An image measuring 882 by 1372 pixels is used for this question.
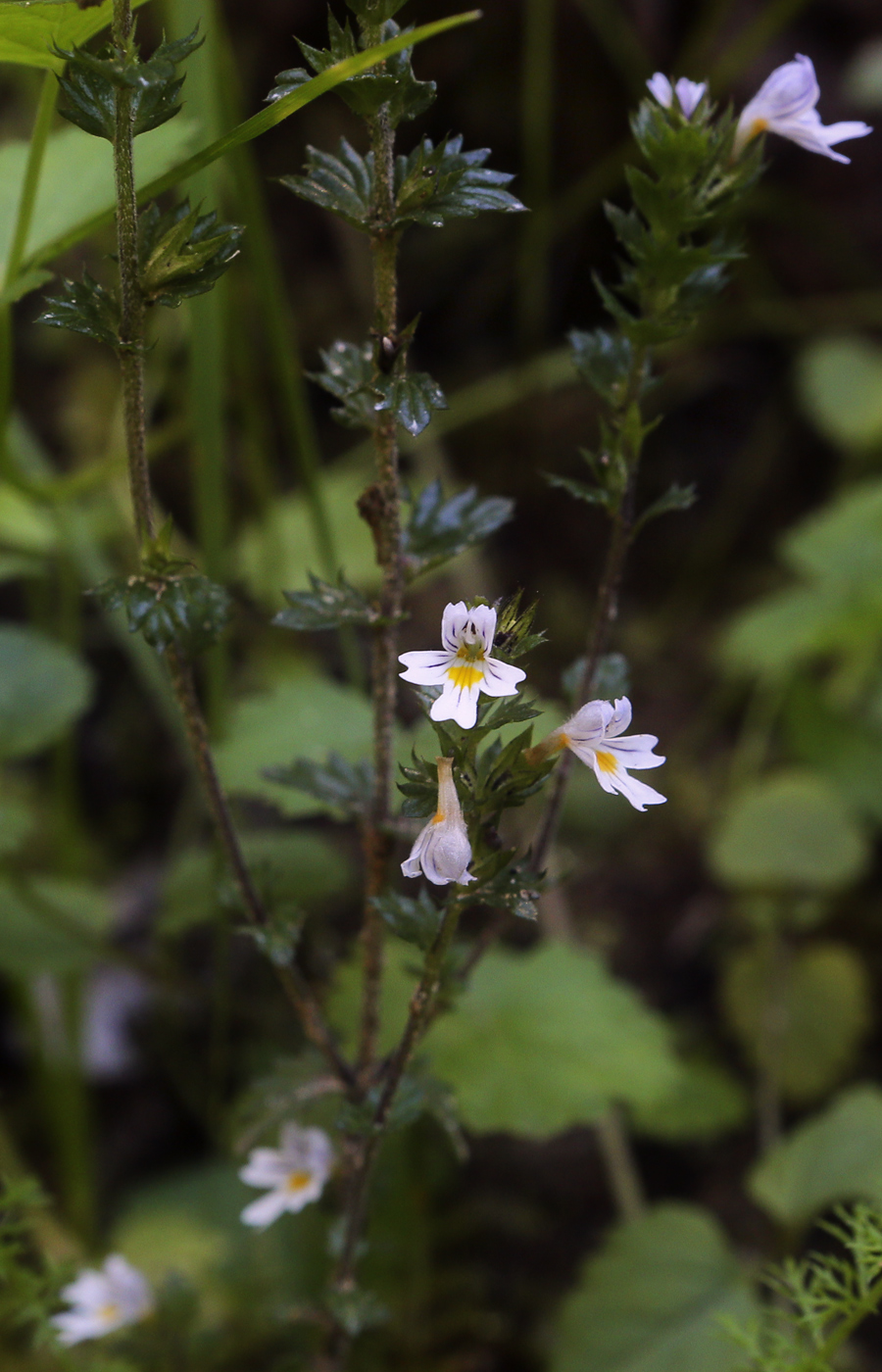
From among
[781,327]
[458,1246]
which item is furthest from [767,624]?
[458,1246]

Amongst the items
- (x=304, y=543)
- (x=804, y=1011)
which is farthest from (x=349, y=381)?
(x=304, y=543)

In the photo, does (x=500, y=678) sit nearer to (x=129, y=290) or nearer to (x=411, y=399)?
(x=411, y=399)

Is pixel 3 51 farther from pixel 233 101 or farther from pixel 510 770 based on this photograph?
pixel 233 101

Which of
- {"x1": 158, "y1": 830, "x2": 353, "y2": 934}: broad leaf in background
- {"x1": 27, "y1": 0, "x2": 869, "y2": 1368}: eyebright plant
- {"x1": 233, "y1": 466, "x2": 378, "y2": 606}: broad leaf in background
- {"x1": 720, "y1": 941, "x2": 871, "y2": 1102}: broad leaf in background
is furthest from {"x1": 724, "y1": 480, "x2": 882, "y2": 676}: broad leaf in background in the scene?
{"x1": 27, "y1": 0, "x2": 869, "y2": 1368}: eyebright plant

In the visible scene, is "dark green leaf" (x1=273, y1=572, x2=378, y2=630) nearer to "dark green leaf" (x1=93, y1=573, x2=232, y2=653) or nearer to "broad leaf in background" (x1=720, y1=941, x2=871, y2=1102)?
"dark green leaf" (x1=93, y1=573, x2=232, y2=653)

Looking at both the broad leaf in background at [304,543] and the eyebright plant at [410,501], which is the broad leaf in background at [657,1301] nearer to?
the eyebright plant at [410,501]

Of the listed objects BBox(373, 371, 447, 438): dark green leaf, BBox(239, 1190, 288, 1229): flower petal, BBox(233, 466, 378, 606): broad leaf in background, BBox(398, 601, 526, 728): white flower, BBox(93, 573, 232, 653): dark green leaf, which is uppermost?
BBox(233, 466, 378, 606): broad leaf in background

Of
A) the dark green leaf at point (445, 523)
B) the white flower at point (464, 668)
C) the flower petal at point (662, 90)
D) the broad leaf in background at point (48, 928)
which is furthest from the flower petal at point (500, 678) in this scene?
the broad leaf in background at point (48, 928)
